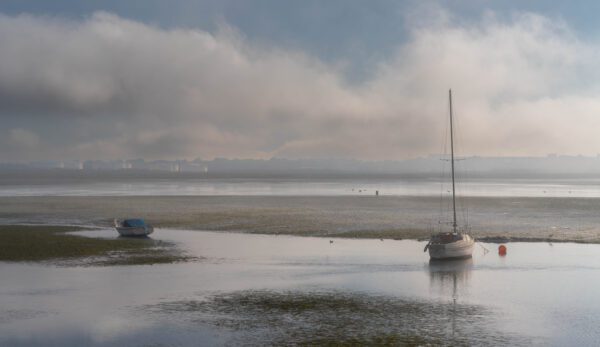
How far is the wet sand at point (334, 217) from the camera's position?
231 ft

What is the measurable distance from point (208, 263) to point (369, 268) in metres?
12.7

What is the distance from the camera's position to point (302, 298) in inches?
1475

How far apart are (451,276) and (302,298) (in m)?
13.6

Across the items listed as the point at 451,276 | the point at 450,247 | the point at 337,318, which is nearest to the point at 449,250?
the point at 450,247

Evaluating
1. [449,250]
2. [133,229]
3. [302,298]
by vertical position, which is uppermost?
[133,229]

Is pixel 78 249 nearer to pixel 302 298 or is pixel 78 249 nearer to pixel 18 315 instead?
pixel 18 315

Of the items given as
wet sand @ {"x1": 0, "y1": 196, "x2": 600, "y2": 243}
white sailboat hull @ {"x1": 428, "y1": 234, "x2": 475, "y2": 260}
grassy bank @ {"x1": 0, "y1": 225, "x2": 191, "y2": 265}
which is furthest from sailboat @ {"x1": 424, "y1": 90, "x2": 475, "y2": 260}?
grassy bank @ {"x1": 0, "y1": 225, "x2": 191, "y2": 265}

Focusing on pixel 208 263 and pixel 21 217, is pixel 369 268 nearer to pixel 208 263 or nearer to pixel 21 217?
pixel 208 263

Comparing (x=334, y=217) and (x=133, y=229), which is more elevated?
(x=334, y=217)

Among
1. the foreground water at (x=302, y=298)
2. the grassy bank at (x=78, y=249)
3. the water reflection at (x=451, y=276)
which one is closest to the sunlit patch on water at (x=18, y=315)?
the foreground water at (x=302, y=298)

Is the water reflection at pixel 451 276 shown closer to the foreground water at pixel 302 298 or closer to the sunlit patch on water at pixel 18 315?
the foreground water at pixel 302 298

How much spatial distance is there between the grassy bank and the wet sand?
44.9 ft

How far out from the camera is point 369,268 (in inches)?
1896

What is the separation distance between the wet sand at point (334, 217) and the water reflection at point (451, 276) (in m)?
14.1
